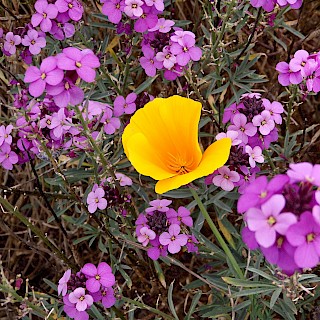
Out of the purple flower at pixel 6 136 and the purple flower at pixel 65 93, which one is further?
the purple flower at pixel 6 136

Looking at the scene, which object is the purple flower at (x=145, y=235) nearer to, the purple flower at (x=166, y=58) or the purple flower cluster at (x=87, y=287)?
the purple flower cluster at (x=87, y=287)

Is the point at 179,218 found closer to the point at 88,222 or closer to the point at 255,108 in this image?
the point at 255,108

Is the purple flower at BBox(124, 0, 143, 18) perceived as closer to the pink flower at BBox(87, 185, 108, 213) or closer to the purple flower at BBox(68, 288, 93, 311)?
the pink flower at BBox(87, 185, 108, 213)

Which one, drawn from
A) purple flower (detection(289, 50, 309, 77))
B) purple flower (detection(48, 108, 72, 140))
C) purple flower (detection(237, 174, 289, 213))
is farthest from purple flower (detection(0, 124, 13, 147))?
purple flower (detection(237, 174, 289, 213))

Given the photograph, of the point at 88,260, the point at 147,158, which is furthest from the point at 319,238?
the point at 88,260

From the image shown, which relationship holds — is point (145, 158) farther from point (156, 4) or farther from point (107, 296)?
point (156, 4)

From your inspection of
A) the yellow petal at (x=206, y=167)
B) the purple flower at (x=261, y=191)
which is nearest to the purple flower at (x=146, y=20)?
the yellow petal at (x=206, y=167)

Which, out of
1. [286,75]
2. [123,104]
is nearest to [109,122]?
[123,104]
